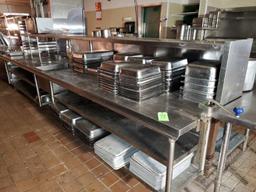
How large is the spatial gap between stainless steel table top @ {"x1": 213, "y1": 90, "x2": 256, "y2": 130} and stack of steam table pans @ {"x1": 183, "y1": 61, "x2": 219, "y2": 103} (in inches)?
→ 6.7

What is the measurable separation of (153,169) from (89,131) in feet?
2.89

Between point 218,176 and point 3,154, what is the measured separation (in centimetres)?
226

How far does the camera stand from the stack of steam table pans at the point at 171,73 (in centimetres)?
158

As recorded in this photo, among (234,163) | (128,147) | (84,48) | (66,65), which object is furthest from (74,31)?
(234,163)

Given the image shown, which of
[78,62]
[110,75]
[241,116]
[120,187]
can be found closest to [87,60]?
[78,62]

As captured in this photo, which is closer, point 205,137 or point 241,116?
point 241,116

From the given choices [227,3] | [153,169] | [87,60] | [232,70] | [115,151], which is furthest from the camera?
[227,3]

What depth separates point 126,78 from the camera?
148 cm

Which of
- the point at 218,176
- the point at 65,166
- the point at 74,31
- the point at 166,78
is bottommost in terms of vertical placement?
the point at 65,166

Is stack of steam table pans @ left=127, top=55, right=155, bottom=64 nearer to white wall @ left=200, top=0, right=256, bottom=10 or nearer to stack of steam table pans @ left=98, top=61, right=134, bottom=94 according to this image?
stack of steam table pans @ left=98, top=61, right=134, bottom=94

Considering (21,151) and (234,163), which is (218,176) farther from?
(21,151)

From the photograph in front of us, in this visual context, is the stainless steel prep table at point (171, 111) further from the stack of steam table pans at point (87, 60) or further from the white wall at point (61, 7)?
the white wall at point (61, 7)

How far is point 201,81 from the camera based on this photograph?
134 centimetres

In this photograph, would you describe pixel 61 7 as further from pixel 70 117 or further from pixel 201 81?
pixel 201 81
